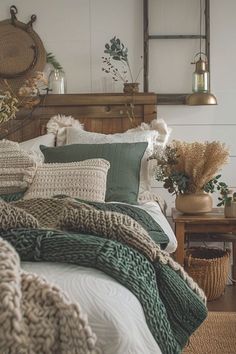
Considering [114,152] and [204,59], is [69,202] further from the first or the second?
[204,59]

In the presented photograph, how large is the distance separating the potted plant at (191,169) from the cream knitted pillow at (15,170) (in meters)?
0.73

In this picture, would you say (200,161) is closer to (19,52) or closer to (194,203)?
(194,203)

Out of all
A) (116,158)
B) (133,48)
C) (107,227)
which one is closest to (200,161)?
(116,158)

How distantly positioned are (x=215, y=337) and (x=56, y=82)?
201 centimetres

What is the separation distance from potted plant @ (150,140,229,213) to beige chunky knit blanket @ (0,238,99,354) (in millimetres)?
1932

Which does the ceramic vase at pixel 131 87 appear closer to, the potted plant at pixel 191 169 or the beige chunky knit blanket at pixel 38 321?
the potted plant at pixel 191 169

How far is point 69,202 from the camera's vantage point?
1659mm

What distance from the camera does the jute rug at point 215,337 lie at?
89.8 inches

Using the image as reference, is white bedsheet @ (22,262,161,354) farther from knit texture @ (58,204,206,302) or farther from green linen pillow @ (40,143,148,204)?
green linen pillow @ (40,143,148,204)

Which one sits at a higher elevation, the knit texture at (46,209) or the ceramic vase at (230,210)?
the knit texture at (46,209)

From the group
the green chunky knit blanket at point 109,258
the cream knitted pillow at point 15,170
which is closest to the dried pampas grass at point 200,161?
the cream knitted pillow at point 15,170

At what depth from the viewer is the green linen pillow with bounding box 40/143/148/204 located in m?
2.77

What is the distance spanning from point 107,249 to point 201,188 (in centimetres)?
175

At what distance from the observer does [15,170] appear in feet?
9.12
